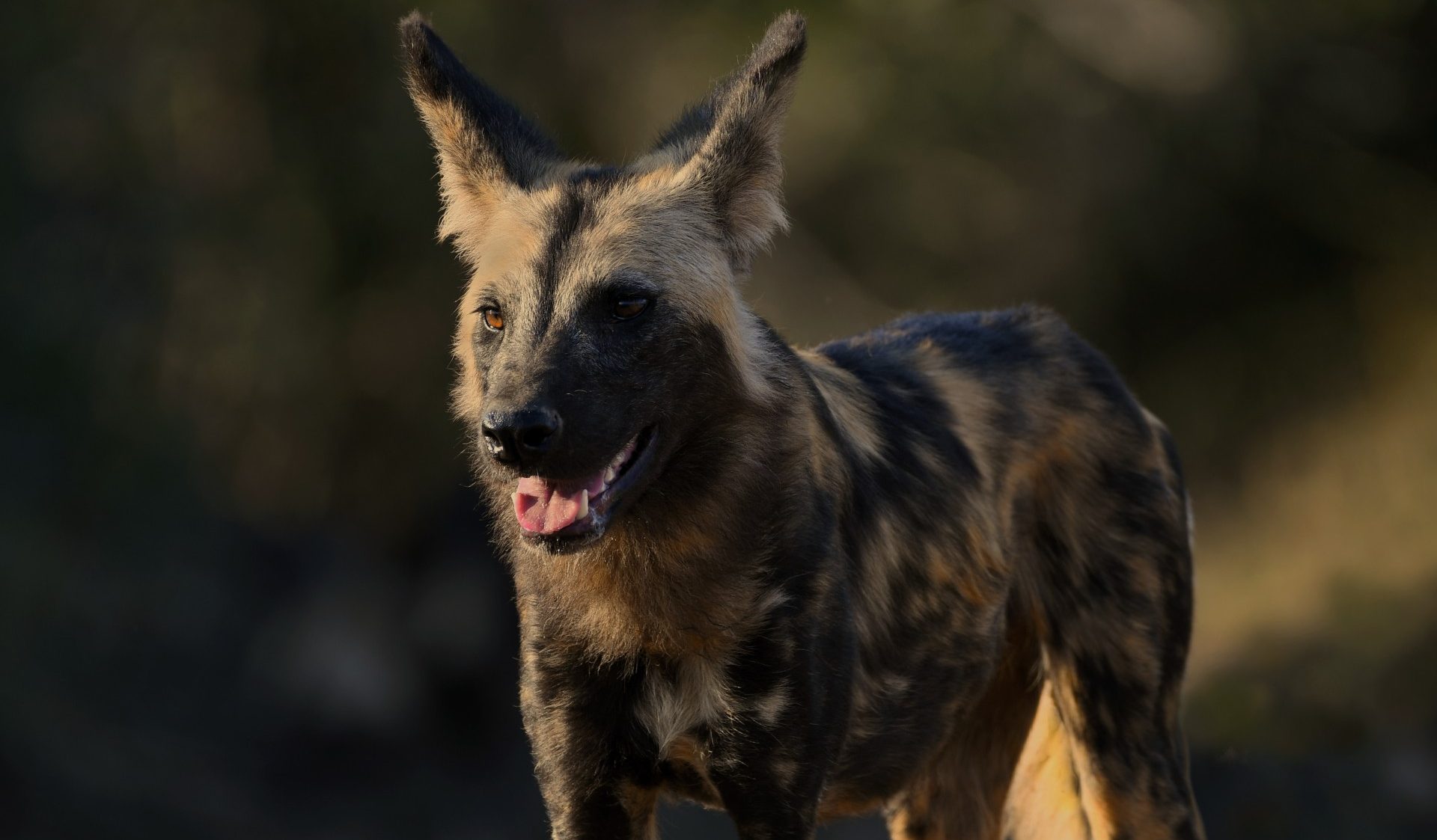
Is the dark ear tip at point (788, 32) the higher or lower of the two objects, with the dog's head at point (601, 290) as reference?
higher

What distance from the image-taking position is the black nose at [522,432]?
115 inches

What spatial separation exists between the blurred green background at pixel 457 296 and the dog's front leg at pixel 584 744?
587cm

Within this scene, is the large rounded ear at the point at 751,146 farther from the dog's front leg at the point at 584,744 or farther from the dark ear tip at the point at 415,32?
the dog's front leg at the point at 584,744

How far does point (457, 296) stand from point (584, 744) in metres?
6.68

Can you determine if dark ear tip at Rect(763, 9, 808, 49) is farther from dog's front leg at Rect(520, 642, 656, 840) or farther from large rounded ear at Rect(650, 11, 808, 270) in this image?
dog's front leg at Rect(520, 642, 656, 840)

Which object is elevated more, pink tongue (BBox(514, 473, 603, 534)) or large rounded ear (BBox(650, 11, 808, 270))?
large rounded ear (BBox(650, 11, 808, 270))

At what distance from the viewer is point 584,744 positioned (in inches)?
126

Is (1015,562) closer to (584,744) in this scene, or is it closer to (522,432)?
(584,744)

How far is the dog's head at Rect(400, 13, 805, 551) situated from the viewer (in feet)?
9.93

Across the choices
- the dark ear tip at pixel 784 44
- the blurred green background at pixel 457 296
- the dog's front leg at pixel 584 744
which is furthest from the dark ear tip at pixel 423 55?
the blurred green background at pixel 457 296

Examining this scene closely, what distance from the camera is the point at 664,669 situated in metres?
3.21

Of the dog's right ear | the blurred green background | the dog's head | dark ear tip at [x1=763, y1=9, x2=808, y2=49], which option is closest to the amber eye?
the dog's head

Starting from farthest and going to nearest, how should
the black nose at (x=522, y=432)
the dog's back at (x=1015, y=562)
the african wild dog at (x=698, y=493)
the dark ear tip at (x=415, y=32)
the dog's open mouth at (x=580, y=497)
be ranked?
the dog's back at (x=1015, y=562) < the dark ear tip at (x=415, y=32) < the african wild dog at (x=698, y=493) < the dog's open mouth at (x=580, y=497) < the black nose at (x=522, y=432)

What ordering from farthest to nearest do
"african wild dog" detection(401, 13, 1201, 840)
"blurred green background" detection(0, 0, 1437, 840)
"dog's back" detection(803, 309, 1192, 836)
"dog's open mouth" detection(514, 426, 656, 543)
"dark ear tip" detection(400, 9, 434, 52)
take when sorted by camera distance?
1. "blurred green background" detection(0, 0, 1437, 840)
2. "dog's back" detection(803, 309, 1192, 836)
3. "dark ear tip" detection(400, 9, 434, 52)
4. "african wild dog" detection(401, 13, 1201, 840)
5. "dog's open mouth" detection(514, 426, 656, 543)
